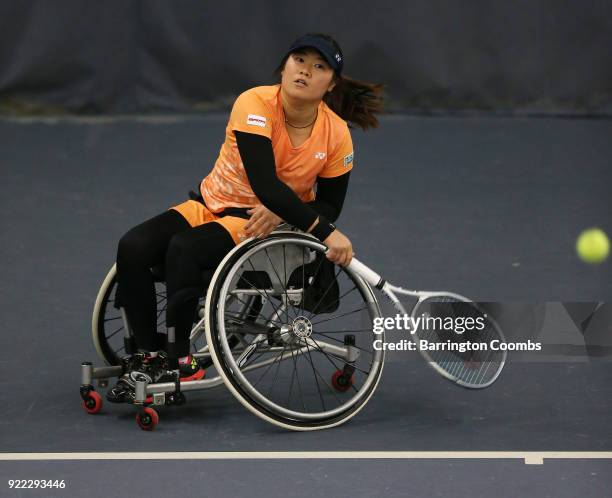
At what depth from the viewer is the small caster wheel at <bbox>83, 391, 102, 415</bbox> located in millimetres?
4230

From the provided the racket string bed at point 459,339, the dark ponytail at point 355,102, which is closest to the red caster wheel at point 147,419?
the racket string bed at point 459,339

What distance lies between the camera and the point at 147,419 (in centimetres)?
407

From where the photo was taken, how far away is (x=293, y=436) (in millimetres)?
4074

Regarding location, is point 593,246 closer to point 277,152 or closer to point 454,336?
point 454,336

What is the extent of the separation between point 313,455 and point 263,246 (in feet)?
2.15

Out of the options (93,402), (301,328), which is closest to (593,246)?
(301,328)

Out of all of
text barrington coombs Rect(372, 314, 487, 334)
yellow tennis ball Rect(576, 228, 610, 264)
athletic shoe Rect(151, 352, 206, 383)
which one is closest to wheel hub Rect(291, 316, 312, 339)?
text barrington coombs Rect(372, 314, 487, 334)

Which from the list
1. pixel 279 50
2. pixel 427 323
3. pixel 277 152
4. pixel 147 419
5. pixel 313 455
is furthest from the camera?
pixel 279 50

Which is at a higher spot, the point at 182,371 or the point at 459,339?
the point at 459,339

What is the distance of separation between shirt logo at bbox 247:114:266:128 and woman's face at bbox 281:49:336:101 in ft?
0.40

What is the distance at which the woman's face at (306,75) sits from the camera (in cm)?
418

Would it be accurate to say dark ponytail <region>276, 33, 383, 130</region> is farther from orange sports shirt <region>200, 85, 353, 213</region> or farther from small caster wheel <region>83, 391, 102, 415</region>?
small caster wheel <region>83, 391, 102, 415</region>

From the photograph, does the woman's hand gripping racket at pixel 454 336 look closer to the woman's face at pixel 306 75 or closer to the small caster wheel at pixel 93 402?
the woman's face at pixel 306 75
